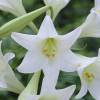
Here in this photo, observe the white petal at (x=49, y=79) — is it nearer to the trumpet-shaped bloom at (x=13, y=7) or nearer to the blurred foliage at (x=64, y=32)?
the blurred foliage at (x=64, y=32)

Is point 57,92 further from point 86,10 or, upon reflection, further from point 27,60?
point 86,10

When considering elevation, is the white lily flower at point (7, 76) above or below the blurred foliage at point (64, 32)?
above

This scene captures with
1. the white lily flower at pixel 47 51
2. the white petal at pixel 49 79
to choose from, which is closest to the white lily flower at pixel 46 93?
the white petal at pixel 49 79

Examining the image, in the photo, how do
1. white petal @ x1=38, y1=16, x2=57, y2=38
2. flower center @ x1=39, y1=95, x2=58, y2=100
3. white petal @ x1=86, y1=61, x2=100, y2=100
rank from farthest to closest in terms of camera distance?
white petal @ x1=86, y1=61, x2=100, y2=100 < flower center @ x1=39, y1=95, x2=58, y2=100 < white petal @ x1=38, y1=16, x2=57, y2=38

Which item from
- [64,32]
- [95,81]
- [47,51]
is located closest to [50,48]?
[47,51]

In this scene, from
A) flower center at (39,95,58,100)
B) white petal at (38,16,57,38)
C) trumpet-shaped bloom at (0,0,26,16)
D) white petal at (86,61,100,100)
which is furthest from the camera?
trumpet-shaped bloom at (0,0,26,16)

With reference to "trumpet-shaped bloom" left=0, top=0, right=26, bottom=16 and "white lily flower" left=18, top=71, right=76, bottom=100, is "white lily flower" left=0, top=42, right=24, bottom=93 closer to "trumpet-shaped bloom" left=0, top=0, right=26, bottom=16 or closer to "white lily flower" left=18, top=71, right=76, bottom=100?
"white lily flower" left=18, top=71, right=76, bottom=100

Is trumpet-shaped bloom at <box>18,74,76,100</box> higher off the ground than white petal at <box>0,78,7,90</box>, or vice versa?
white petal at <box>0,78,7,90</box>

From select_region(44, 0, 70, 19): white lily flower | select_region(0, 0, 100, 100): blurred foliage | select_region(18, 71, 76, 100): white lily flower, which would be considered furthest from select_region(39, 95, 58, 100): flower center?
select_region(44, 0, 70, 19): white lily flower
